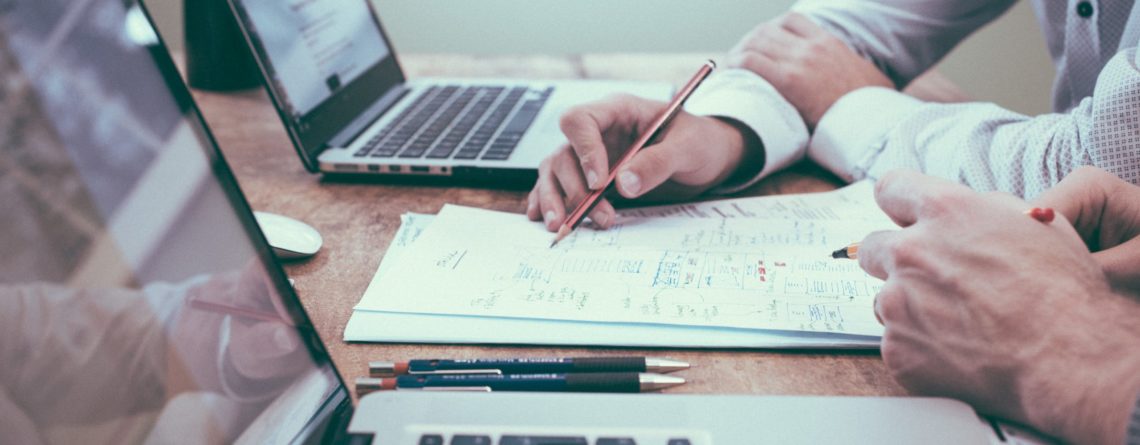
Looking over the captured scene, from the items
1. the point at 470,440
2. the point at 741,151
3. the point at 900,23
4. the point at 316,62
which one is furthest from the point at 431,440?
the point at 900,23

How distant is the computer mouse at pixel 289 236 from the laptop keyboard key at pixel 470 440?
0.30 m

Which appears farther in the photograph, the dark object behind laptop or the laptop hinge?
the dark object behind laptop

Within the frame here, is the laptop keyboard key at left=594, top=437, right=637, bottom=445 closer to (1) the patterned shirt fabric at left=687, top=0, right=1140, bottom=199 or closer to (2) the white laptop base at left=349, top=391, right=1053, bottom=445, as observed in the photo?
(2) the white laptop base at left=349, top=391, right=1053, bottom=445

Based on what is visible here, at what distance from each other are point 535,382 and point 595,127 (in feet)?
0.99

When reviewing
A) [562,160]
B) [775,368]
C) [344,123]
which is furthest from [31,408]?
[344,123]

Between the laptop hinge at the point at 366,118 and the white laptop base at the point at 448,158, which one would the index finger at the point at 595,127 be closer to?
the white laptop base at the point at 448,158

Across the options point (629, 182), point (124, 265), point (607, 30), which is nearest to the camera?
point (124, 265)

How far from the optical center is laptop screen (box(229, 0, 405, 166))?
74 cm

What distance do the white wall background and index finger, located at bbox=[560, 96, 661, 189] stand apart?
4.27ft

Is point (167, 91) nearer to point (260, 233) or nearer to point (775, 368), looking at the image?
point (260, 233)

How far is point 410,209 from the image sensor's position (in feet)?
2.30

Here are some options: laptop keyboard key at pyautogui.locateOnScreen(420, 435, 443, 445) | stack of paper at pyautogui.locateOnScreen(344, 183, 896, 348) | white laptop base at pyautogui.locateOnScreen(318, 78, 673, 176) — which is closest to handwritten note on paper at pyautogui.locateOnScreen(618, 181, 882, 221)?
stack of paper at pyautogui.locateOnScreen(344, 183, 896, 348)

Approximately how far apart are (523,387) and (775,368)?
6.2 inches

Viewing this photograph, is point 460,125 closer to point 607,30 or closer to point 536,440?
point 536,440
